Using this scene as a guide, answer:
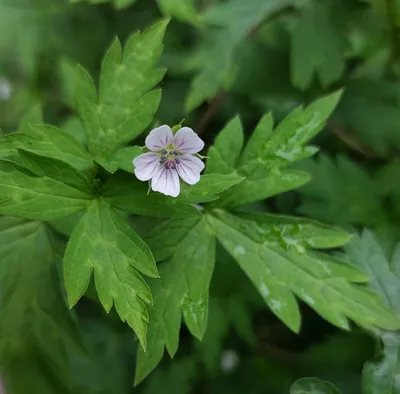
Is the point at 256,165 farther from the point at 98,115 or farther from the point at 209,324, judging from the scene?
the point at 209,324

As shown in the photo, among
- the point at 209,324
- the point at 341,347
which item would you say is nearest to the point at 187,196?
the point at 209,324

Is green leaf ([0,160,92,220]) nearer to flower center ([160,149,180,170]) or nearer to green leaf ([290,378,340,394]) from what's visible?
flower center ([160,149,180,170])

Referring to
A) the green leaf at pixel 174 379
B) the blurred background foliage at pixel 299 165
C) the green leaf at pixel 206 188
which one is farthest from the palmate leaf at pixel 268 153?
the green leaf at pixel 174 379

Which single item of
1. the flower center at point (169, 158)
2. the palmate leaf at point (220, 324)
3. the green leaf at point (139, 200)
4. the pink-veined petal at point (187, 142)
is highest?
the pink-veined petal at point (187, 142)

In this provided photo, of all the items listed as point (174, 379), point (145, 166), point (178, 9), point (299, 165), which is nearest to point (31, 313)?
point (145, 166)

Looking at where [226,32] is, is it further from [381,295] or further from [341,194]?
[381,295]

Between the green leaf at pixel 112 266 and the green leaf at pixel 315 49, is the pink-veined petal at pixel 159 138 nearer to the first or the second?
the green leaf at pixel 112 266

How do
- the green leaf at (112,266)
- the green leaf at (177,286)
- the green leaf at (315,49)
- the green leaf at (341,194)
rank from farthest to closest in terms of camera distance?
the green leaf at (315,49) → the green leaf at (341,194) → the green leaf at (177,286) → the green leaf at (112,266)
